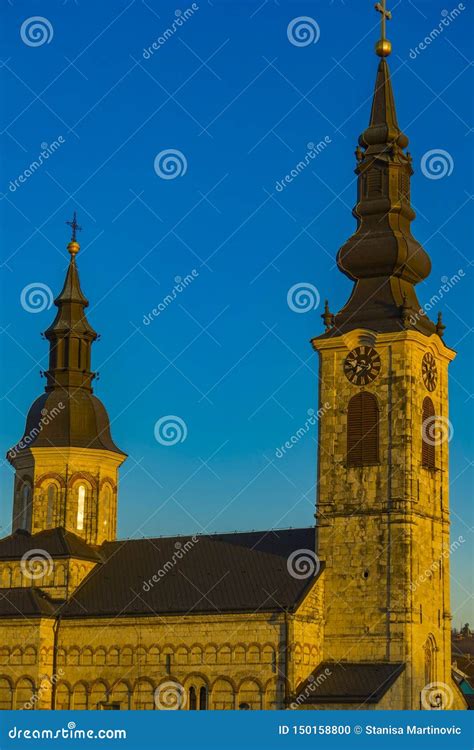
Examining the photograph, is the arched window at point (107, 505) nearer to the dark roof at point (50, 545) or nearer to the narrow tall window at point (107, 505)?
the narrow tall window at point (107, 505)

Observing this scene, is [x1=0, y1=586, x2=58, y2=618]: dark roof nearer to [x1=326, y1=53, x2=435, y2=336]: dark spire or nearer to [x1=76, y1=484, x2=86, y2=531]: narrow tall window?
[x1=76, y1=484, x2=86, y2=531]: narrow tall window

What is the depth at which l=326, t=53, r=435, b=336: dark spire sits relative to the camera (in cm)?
6581

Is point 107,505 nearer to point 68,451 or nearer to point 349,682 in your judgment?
point 68,451

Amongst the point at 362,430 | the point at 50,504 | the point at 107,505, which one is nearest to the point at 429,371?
the point at 362,430

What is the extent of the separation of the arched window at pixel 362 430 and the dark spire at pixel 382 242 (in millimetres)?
3085

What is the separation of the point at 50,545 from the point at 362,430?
613 inches

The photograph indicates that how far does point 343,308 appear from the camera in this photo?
66688 millimetres

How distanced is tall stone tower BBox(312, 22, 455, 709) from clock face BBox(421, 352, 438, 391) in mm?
41

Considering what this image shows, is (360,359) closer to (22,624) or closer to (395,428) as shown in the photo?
(395,428)

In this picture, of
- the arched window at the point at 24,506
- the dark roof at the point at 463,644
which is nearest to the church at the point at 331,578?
the arched window at the point at 24,506

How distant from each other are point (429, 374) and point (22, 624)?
19.9 m

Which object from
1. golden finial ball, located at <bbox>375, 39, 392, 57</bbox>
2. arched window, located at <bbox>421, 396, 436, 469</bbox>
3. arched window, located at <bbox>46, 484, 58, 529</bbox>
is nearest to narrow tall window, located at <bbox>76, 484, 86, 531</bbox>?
arched window, located at <bbox>46, 484, 58, 529</bbox>

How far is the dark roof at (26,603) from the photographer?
66.8 meters

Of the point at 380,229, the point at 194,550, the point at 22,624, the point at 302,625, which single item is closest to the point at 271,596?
the point at 302,625
